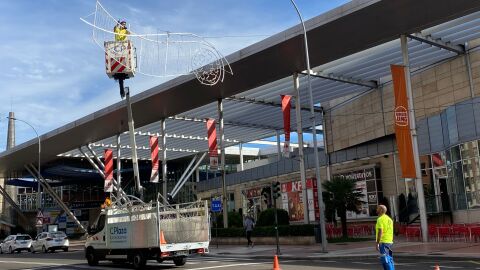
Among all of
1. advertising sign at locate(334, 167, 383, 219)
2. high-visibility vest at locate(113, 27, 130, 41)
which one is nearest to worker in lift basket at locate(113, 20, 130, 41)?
high-visibility vest at locate(113, 27, 130, 41)

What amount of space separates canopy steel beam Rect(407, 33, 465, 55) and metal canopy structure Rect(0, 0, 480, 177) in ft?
0.22

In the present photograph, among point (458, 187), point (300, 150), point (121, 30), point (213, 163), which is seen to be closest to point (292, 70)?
point (300, 150)

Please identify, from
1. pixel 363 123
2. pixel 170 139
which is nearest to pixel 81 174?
pixel 170 139

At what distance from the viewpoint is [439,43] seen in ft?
97.1

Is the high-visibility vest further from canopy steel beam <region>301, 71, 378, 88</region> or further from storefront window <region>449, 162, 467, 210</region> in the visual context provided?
storefront window <region>449, 162, 467, 210</region>

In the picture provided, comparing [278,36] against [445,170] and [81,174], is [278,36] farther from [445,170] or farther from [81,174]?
[81,174]

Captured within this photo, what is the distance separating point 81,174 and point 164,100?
40.6 meters

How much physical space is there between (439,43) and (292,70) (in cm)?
854

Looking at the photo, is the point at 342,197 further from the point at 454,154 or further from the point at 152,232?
the point at 152,232

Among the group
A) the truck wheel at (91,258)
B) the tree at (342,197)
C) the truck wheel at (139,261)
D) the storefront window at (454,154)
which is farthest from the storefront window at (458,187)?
the truck wheel at (91,258)

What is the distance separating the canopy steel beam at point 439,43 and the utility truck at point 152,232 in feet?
50.5

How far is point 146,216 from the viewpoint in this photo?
62.8 ft

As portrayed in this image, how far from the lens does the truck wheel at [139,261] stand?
19000 mm

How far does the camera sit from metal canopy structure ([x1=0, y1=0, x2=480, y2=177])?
25750 millimetres
